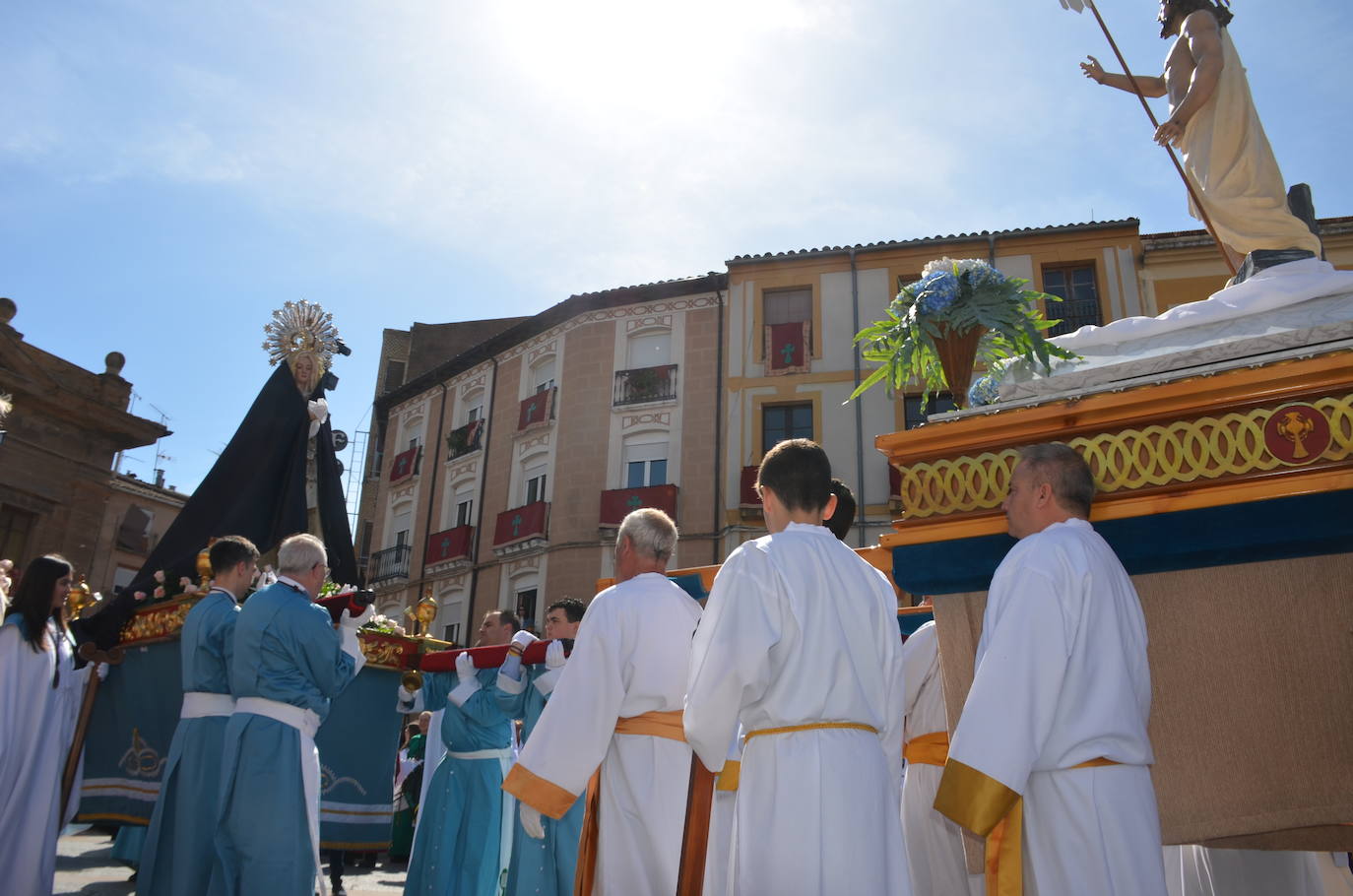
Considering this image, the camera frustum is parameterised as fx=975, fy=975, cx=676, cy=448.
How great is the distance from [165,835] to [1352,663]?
5204 millimetres

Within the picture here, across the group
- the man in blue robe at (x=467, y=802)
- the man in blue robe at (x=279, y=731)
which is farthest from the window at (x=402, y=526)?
the man in blue robe at (x=279, y=731)

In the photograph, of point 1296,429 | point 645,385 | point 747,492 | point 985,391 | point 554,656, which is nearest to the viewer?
point 1296,429

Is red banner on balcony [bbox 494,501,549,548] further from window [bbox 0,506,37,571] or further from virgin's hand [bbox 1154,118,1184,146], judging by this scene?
virgin's hand [bbox 1154,118,1184,146]

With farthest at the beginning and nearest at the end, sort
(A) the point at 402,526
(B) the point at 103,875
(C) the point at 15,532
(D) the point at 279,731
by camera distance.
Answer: (A) the point at 402,526
(C) the point at 15,532
(B) the point at 103,875
(D) the point at 279,731

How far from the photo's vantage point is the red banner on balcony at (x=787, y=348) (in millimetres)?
22672

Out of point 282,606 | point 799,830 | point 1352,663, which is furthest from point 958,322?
point 282,606

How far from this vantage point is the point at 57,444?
59.3 feet

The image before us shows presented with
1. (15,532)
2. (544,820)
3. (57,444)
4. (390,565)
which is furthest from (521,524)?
(544,820)

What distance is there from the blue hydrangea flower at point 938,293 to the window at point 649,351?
20477mm

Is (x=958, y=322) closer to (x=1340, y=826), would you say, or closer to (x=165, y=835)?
(x=1340, y=826)

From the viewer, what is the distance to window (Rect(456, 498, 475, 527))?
1054 inches

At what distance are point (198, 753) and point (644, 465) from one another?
18723 mm

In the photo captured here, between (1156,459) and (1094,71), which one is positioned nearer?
(1156,459)

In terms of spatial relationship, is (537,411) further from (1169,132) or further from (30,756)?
(1169,132)
